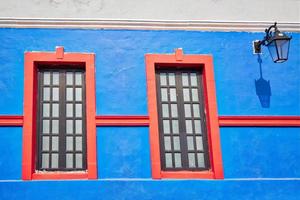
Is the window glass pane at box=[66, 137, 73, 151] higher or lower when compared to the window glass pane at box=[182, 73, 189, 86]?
lower

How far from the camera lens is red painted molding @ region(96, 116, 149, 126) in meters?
7.77

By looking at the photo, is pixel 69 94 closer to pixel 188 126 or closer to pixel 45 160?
pixel 45 160

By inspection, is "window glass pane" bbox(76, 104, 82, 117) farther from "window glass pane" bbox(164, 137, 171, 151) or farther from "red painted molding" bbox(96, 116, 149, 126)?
"window glass pane" bbox(164, 137, 171, 151)

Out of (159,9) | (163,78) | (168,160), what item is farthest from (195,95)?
(159,9)

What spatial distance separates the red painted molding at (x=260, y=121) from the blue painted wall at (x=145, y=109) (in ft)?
0.28

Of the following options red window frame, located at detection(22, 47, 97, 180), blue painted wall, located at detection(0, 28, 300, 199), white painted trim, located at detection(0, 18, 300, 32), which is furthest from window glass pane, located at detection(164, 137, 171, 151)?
white painted trim, located at detection(0, 18, 300, 32)

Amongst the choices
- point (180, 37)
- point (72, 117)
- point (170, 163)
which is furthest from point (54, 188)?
point (180, 37)

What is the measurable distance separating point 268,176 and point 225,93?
1412 mm

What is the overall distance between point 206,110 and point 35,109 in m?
2.57

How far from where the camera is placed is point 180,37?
8.41m

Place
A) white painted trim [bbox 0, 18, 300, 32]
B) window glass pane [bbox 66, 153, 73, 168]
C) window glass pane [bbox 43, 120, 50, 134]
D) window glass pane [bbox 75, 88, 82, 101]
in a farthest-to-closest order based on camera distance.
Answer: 1. white painted trim [bbox 0, 18, 300, 32]
2. window glass pane [bbox 75, 88, 82, 101]
3. window glass pane [bbox 43, 120, 50, 134]
4. window glass pane [bbox 66, 153, 73, 168]

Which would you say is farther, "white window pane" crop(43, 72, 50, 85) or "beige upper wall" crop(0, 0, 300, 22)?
"beige upper wall" crop(0, 0, 300, 22)

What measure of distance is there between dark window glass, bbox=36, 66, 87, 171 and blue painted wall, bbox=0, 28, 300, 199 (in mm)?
303

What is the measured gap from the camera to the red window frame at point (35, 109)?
7.49 m
